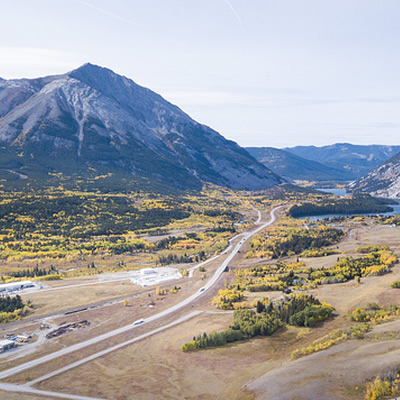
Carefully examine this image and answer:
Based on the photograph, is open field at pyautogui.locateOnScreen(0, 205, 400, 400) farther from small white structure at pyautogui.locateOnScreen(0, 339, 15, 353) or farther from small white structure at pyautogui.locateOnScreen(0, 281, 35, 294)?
small white structure at pyautogui.locateOnScreen(0, 281, 35, 294)

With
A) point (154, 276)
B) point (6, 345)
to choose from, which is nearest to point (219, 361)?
point (6, 345)

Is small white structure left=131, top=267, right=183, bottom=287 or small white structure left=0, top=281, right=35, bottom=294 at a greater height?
small white structure left=0, top=281, right=35, bottom=294

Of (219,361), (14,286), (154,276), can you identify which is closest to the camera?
(219,361)

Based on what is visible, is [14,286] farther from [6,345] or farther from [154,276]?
[6,345]

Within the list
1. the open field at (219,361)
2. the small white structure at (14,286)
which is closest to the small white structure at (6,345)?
the open field at (219,361)

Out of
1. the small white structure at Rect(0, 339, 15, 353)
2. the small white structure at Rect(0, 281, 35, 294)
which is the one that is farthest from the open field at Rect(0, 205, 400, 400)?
the small white structure at Rect(0, 281, 35, 294)

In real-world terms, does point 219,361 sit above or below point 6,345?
below
